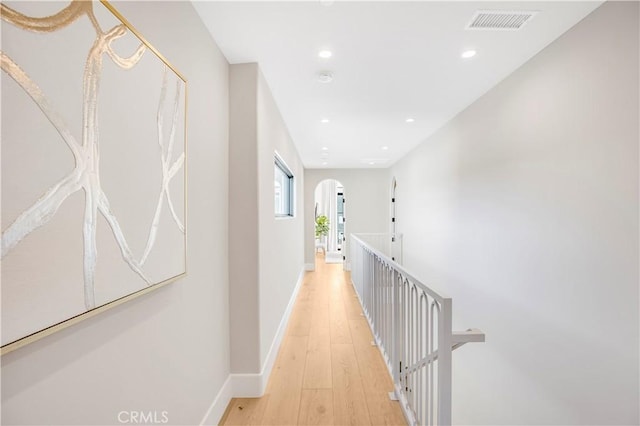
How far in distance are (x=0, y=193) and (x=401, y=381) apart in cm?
236

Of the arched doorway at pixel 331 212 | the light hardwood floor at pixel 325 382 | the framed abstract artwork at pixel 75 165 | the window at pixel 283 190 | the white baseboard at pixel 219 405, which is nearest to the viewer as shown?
the framed abstract artwork at pixel 75 165

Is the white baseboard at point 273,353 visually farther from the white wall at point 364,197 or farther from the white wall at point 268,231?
the white wall at point 364,197

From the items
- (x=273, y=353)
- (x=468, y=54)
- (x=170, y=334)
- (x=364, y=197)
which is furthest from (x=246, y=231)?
(x=364, y=197)

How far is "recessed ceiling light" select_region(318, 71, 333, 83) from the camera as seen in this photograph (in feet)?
8.04

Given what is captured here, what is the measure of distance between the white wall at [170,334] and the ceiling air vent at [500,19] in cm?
166

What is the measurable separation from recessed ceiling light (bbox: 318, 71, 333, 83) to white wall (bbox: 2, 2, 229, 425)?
795 millimetres

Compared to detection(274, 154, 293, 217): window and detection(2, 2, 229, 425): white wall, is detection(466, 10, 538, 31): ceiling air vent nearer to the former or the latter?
detection(2, 2, 229, 425): white wall

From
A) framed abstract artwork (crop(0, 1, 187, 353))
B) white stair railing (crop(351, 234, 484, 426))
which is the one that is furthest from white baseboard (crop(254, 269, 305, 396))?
→ framed abstract artwork (crop(0, 1, 187, 353))

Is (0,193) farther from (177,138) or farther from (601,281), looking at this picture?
(601,281)

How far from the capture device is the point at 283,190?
14.6 feet

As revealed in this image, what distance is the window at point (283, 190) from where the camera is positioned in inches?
153

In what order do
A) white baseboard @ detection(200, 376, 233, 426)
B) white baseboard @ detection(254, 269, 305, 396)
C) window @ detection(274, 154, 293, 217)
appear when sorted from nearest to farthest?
white baseboard @ detection(200, 376, 233, 426) → white baseboard @ detection(254, 269, 305, 396) → window @ detection(274, 154, 293, 217)

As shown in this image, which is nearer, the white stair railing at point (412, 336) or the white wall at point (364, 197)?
the white stair railing at point (412, 336)

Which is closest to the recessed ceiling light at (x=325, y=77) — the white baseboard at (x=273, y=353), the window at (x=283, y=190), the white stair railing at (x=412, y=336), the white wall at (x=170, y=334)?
the white wall at (x=170, y=334)
